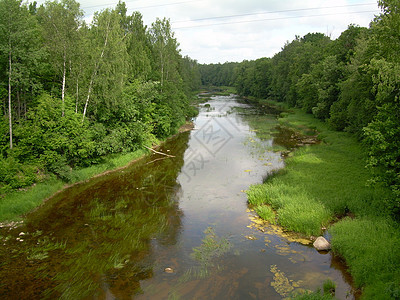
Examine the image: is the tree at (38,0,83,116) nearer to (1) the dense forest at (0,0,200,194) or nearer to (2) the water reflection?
(1) the dense forest at (0,0,200,194)

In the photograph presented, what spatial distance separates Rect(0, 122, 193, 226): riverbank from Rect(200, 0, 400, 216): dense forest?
2054 cm

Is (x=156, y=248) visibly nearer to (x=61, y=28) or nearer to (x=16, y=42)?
(x=16, y=42)

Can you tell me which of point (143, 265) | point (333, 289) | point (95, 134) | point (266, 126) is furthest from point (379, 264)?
point (266, 126)

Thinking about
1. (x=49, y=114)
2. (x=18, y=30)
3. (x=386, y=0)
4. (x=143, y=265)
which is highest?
(x=386, y=0)

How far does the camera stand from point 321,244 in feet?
47.6

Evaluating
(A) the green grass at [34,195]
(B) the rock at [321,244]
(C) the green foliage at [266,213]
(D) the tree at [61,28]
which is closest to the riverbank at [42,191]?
→ (A) the green grass at [34,195]

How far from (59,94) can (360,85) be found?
2711 cm

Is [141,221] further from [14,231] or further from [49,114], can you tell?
[49,114]

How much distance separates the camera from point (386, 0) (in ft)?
58.0

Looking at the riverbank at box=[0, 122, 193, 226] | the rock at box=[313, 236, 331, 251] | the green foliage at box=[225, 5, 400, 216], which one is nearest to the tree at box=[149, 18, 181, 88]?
the riverbank at box=[0, 122, 193, 226]

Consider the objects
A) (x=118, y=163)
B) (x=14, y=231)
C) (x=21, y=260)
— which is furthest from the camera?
(x=118, y=163)

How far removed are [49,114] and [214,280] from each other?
1759 centimetres

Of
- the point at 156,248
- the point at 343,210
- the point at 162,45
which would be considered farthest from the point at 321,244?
the point at 162,45

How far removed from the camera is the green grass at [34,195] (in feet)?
56.4
